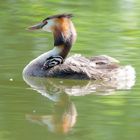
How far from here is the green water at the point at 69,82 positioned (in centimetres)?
849

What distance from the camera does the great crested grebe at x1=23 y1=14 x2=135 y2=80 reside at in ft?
35.5

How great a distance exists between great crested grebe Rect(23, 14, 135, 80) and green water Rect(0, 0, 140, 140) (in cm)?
18

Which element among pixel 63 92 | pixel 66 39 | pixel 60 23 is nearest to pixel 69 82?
pixel 63 92

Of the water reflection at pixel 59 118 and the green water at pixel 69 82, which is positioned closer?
the green water at pixel 69 82

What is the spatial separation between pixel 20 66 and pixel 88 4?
4912 millimetres

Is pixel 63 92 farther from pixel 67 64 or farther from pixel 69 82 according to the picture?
pixel 67 64

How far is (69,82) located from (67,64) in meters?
0.33

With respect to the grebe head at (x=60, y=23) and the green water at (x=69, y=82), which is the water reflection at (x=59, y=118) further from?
the grebe head at (x=60, y=23)

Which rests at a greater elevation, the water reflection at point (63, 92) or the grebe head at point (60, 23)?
the grebe head at point (60, 23)

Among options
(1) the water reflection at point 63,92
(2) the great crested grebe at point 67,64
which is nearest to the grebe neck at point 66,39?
(2) the great crested grebe at point 67,64

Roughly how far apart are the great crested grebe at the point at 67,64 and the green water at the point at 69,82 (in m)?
0.18

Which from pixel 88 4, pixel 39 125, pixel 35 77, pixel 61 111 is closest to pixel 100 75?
pixel 35 77

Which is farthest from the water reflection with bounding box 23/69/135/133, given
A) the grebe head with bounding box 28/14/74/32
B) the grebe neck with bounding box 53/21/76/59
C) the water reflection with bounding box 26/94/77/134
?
the grebe head with bounding box 28/14/74/32

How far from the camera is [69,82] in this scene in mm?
10766
